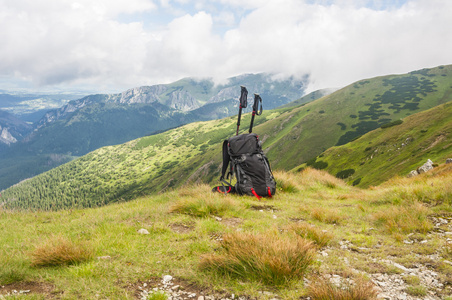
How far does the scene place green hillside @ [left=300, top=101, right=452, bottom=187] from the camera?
44.1m

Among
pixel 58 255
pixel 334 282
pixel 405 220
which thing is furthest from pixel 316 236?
pixel 58 255

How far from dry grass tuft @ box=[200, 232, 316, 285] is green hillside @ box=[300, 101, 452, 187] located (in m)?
45.6

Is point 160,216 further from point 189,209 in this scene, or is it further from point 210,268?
point 210,268

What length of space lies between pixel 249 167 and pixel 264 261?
20.7ft

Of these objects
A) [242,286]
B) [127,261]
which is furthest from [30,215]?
[242,286]

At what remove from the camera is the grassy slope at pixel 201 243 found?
11.0 feet

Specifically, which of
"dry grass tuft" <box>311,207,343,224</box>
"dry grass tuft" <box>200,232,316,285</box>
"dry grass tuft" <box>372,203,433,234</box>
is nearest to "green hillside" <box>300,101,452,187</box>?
"dry grass tuft" <box>372,203,433,234</box>

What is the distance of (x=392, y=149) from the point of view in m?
58.7

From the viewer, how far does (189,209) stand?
7.07 metres

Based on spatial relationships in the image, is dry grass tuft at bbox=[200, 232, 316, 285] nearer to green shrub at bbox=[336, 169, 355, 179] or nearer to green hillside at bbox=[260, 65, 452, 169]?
green shrub at bbox=[336, 169, 355, 179]

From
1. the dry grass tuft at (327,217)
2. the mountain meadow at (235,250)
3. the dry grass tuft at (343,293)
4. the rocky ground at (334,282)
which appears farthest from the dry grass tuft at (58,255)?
the dry grass tuft at (327,217)

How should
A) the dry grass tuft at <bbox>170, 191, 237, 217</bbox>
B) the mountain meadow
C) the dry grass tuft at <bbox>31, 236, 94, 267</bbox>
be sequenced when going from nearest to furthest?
the mountain meadow, the dry grass tuft at <bbox>31, 236, 94, 267</bbox>, the dry grass tuft at <bbox>170, 191, 237, 217</bbox>

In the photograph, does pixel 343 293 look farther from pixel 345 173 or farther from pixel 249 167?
pixel 345 173

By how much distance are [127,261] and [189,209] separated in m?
3.07
